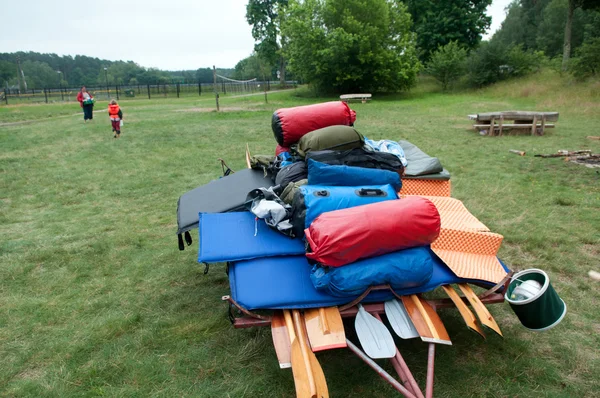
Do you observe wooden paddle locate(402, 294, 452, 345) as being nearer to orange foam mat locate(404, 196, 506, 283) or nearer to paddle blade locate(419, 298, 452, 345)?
paddle blade locate(419, 298, 452, 345)

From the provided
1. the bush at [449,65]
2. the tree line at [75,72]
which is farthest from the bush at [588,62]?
the tree line at [75,72]

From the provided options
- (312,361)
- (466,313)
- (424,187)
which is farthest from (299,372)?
(424,187)

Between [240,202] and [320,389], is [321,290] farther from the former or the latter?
[240,202]

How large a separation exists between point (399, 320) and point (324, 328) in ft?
1.64

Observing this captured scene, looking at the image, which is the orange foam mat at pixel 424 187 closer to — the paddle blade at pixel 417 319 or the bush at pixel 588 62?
the paddle blade at pixel 417 319

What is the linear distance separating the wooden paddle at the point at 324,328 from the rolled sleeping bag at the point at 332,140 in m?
1.74

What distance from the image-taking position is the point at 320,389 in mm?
2230

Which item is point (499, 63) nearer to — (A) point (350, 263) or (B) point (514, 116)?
(B) point (514, 116)

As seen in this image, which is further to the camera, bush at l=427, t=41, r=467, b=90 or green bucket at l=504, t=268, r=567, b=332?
bush at l=427, t=41, r=467, b=90

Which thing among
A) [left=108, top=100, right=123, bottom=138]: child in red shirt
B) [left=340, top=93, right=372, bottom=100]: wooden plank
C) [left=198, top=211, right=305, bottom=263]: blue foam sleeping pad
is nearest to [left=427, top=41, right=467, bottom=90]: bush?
[left=340, top=93, right=372, bottom=100]: wooden plank

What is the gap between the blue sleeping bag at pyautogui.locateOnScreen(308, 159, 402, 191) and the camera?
133 inches

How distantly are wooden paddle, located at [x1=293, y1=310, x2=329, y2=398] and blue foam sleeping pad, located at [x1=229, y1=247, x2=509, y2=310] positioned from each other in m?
0.10

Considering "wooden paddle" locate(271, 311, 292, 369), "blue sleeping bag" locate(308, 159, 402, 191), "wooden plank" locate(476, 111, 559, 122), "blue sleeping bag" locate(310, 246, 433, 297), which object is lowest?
"wooden paddle" locate(271, 311, 292, 369)

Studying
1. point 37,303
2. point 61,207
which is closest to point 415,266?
point 37,303
